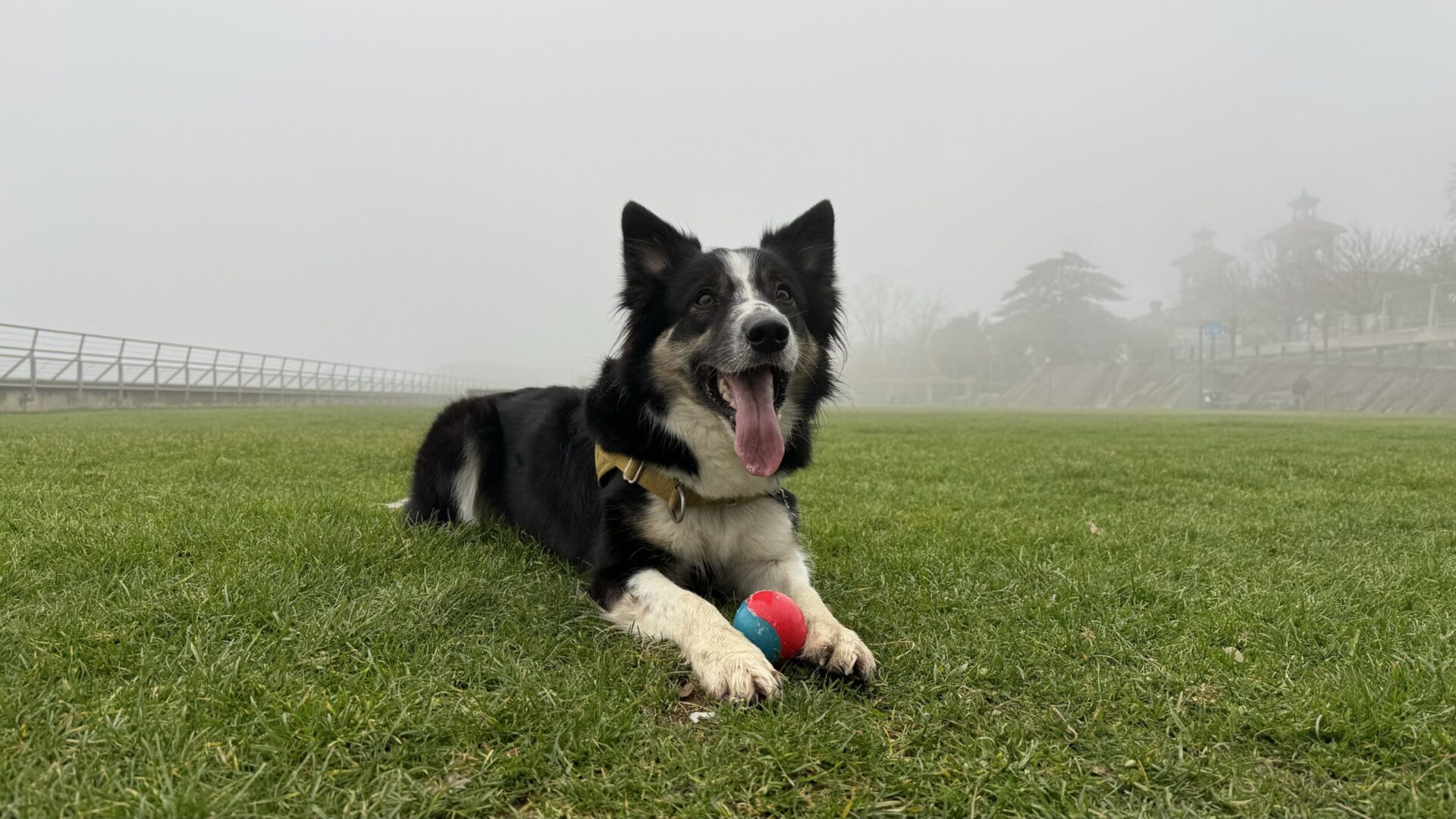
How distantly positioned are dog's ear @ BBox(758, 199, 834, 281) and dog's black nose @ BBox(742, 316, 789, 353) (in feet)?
4.06

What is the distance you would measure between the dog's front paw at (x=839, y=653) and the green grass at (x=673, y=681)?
77 mm

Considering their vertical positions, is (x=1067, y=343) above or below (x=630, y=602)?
above

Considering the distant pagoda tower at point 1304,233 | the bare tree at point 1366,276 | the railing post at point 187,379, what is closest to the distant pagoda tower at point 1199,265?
the distant pagoda tower at point 1304,233

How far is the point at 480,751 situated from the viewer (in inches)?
84.2

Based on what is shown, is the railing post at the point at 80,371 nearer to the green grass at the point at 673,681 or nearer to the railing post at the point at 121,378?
the railing post at the point at 121,378

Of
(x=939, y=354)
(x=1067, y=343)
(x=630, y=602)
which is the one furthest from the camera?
(x=939, y=354)

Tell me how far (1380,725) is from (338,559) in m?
4.11

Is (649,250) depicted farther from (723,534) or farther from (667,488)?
(723,534)

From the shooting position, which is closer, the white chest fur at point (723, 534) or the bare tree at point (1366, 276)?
the white chest fur at point (723, 534)

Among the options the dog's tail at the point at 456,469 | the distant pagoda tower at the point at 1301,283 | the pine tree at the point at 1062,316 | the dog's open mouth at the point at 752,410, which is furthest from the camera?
the pine tree at the point at 1062,316

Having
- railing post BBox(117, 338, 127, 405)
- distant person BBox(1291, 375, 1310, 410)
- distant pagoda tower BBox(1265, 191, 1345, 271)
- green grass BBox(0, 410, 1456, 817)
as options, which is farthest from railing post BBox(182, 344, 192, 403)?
distant pagoda tower BBox(1265, 191, 1345, 271)

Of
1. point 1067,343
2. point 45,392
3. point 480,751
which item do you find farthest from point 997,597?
→ point 1067,343

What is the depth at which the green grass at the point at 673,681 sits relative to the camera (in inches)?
78.0

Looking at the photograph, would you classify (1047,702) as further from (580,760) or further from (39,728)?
(39,728)
